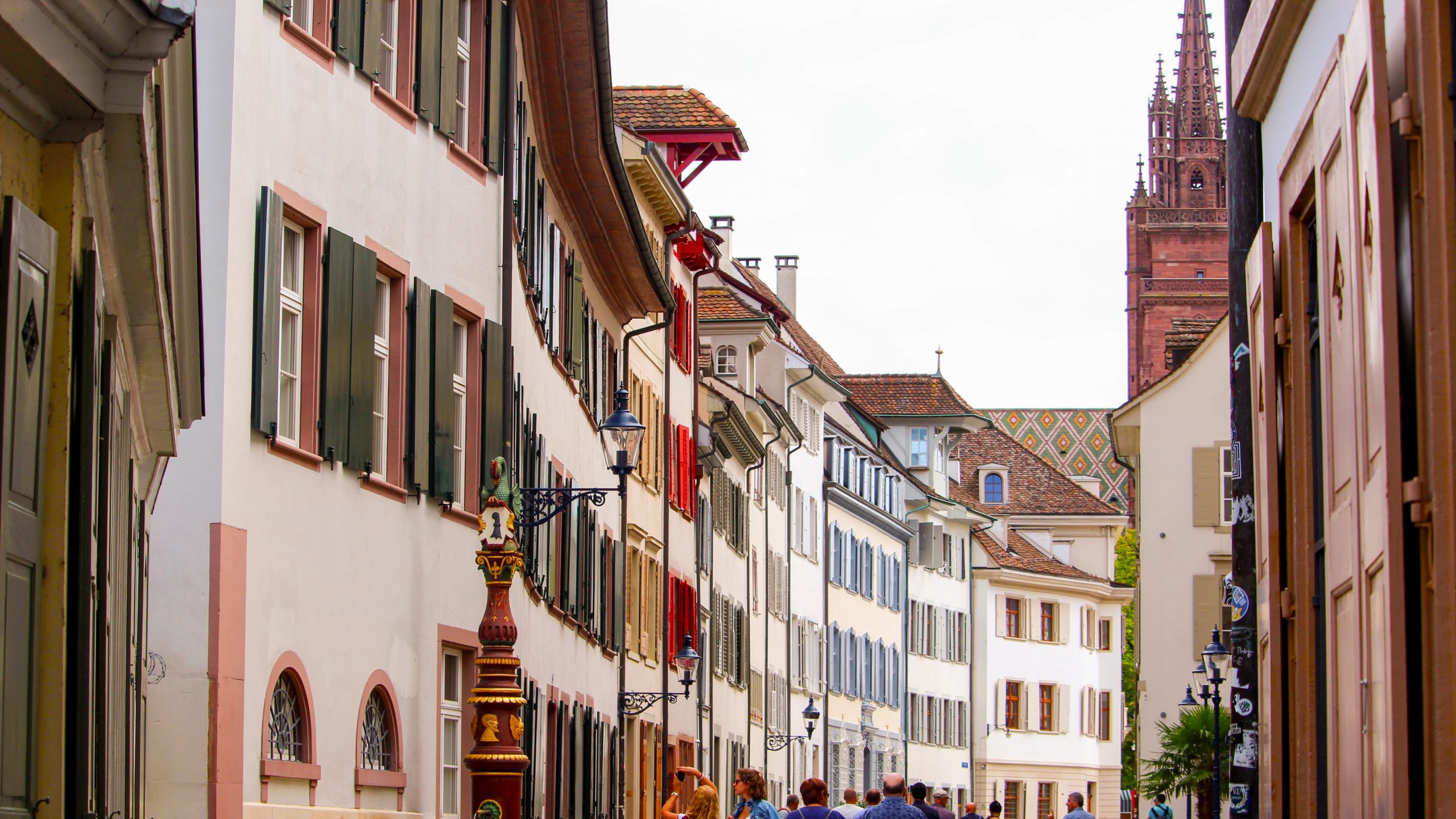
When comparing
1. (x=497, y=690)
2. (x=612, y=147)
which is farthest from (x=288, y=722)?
(x=612, y=147)

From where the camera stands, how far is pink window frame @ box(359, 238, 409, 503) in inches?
651

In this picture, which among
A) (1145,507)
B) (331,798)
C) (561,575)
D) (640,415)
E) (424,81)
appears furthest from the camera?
(1145,507)

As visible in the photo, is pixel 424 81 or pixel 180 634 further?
pixel 424 81

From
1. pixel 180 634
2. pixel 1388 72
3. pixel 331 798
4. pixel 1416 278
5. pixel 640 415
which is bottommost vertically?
pixel 331 798

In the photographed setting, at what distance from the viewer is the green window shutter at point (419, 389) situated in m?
16.8

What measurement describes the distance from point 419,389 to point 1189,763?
23103 millimetres

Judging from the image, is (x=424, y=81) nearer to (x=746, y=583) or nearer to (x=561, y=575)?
(x=561, y=575)

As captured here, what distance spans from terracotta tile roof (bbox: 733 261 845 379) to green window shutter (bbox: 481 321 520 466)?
107 ft

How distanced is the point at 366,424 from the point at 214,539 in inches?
100

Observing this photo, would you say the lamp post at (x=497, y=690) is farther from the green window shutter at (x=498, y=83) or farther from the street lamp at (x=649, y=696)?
the street lamp at (x=649, y=696)

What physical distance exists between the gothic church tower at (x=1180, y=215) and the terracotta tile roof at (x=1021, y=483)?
41.9 m

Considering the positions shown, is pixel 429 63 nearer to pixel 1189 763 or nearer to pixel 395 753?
pixel 395 753

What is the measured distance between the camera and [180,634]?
43.9 feet

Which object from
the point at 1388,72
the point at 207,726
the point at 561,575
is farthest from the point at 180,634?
the point at 561,575
